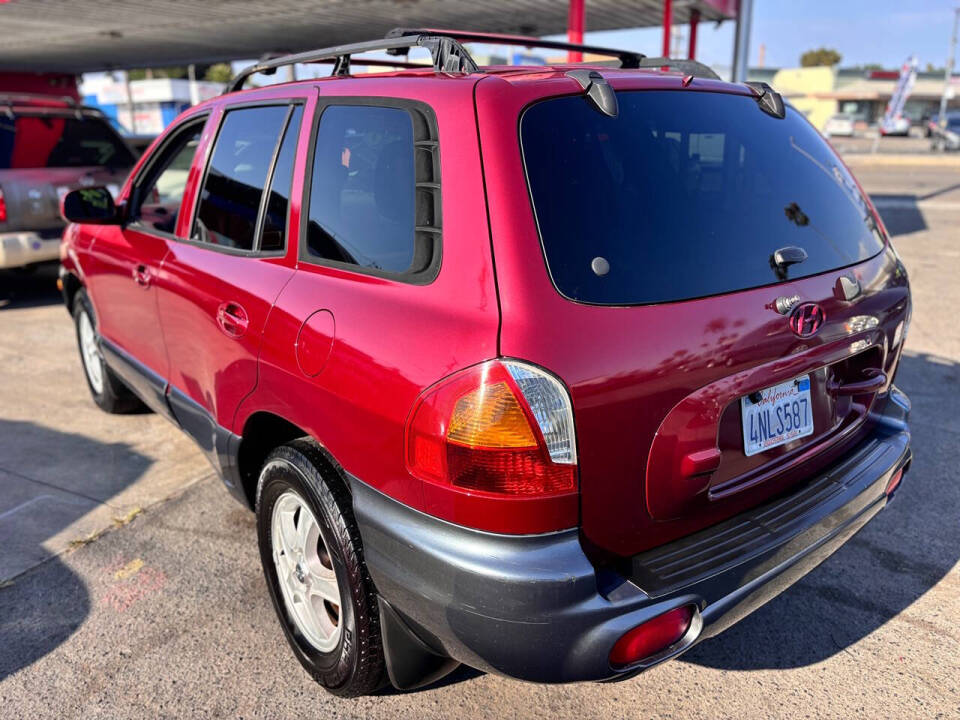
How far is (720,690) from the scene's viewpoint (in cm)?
247

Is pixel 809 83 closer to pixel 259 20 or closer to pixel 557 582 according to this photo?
pixel 259 20

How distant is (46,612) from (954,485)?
398cm

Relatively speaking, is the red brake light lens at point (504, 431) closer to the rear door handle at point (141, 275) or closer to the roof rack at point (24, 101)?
the rear door handle at point (141, 275)

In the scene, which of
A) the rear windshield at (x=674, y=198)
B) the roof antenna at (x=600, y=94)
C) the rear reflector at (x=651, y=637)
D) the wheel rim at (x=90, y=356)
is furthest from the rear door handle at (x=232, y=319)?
the wheel rim at (x=90, y=356)

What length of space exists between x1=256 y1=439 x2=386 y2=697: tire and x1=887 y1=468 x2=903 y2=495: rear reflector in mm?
1682

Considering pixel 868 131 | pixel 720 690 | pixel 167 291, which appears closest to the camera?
pixel 720 690

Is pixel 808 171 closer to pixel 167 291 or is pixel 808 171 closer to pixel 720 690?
pixel 720 690

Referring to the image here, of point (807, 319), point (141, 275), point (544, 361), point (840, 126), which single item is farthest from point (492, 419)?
point (840, 126)

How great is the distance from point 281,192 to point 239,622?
5.08 ft

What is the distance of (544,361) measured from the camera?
69.6 inches

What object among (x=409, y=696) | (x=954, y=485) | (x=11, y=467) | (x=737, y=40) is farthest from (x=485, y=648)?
(x=737, y=40)

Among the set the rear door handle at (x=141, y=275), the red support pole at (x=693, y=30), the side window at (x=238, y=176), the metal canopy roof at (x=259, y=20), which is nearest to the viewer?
the side window at (x=238, y=176)

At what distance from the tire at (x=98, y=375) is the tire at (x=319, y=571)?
2.45m

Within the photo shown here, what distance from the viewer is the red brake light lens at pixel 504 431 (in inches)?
69.9
